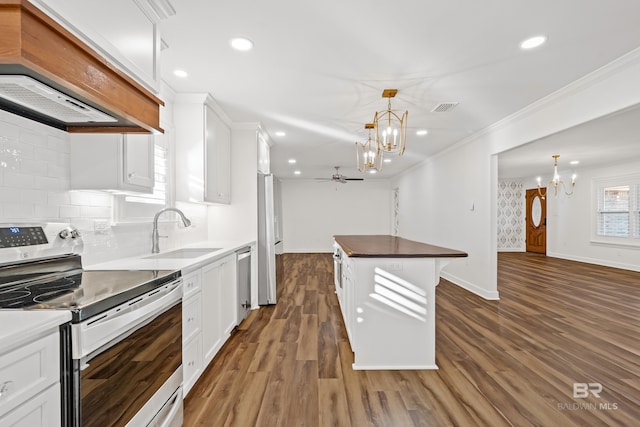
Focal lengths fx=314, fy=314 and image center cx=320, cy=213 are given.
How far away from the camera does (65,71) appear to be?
45.6 inches

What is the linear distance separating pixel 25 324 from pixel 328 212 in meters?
9.61

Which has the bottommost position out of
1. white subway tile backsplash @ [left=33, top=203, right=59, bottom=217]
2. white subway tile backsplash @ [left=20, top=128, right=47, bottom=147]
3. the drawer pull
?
the drawer pull

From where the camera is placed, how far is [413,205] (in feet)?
27.1

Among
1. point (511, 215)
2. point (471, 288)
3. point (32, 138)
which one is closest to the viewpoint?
point (32, 138)

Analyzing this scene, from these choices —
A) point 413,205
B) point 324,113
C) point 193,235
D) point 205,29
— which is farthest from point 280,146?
point 413,205

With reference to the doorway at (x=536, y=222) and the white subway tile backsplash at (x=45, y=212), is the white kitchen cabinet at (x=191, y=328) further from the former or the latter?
the doorway at (x=536, y=222)

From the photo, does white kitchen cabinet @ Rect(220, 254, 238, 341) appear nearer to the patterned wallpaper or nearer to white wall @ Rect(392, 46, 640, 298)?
white wall @ Rect(392, 46, 640, 298)

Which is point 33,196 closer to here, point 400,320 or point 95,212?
point 95,212

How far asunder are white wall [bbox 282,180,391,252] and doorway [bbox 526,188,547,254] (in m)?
4.43

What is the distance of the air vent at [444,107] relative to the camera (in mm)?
3591

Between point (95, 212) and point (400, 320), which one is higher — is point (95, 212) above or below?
above

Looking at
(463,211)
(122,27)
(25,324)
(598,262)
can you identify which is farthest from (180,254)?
(598,262)

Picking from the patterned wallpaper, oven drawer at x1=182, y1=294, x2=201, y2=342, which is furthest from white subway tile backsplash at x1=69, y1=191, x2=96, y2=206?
the patterned wallpaper

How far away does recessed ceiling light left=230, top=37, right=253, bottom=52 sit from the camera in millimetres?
2305
